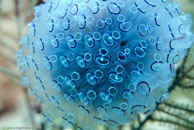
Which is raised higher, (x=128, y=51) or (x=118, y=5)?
(x=118, y=5)

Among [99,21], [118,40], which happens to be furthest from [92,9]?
[118,40]

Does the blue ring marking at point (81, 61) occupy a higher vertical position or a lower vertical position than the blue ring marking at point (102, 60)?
higher

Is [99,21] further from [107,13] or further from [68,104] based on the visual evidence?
[68,104]

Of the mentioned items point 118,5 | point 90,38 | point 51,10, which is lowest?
point 90,38

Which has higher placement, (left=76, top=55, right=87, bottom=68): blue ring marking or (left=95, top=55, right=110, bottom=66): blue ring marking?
(left=76, top=55, right=87, bottom=68): blue ring marking

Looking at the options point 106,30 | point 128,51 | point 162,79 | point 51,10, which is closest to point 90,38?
point 106,30

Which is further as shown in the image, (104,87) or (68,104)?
(68,104)
